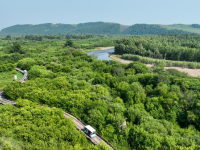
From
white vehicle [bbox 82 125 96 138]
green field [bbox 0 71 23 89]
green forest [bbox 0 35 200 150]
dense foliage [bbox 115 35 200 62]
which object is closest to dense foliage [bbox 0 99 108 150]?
green forest [bbox 0 35 200 150]

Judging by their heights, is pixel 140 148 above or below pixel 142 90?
below

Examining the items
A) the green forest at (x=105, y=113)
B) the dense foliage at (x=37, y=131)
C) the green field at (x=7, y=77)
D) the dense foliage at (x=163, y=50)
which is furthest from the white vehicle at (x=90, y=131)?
the dense foliage at (x=163, y=50)

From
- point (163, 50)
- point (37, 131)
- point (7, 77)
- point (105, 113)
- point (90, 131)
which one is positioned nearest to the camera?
point (37, 131)

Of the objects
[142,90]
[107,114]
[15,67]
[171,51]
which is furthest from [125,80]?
[171,51]

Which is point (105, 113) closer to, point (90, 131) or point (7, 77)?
point (90, 131)

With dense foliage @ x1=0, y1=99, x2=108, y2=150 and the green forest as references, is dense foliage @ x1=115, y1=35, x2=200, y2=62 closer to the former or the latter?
the green forest

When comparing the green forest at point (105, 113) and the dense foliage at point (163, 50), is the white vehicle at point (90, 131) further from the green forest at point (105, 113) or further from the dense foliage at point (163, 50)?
the dense foliage at point (163, 50)

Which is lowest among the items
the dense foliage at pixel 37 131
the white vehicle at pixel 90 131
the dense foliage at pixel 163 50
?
the white vehicle at pixel 90 131

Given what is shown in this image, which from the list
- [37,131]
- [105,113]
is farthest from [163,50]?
[37,131]

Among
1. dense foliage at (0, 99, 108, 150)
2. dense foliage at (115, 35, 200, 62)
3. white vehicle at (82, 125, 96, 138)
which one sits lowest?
white vehicle at (82, 125, 96, 138)

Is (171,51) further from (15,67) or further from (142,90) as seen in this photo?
(15,67)

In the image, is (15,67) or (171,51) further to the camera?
(171,51)
